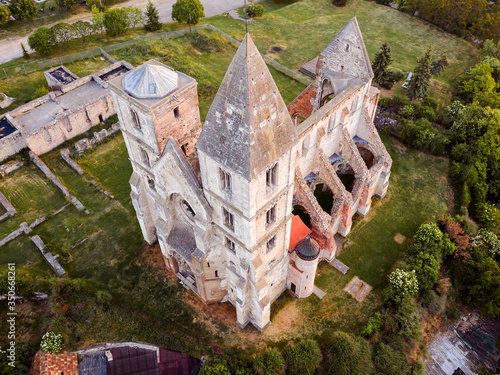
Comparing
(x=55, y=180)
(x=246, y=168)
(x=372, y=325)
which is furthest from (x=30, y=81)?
(x=372, y=325)

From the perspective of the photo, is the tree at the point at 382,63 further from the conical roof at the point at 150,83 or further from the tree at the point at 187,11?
the conical roof at the point at 150,83

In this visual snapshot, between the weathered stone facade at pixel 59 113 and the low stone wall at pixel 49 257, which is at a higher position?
the weathered stone facade at pixel 59 113

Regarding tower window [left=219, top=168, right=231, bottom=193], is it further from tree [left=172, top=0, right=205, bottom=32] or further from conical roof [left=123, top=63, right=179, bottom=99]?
tree [left=172, top=0, right=205, bottom=32]

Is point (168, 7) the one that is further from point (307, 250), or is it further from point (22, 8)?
point (307, 250)

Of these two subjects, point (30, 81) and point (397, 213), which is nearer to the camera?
point (397, 213)

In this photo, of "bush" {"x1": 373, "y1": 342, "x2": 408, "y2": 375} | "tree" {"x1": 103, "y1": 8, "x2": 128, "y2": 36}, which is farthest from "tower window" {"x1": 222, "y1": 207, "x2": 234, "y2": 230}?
"tree" {"x1": 103, "y1": 8, "x2": 128, "y2": 36}

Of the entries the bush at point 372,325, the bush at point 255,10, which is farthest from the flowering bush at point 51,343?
the bush at point 255,10

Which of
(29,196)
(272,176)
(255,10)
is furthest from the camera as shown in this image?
(255,10)
